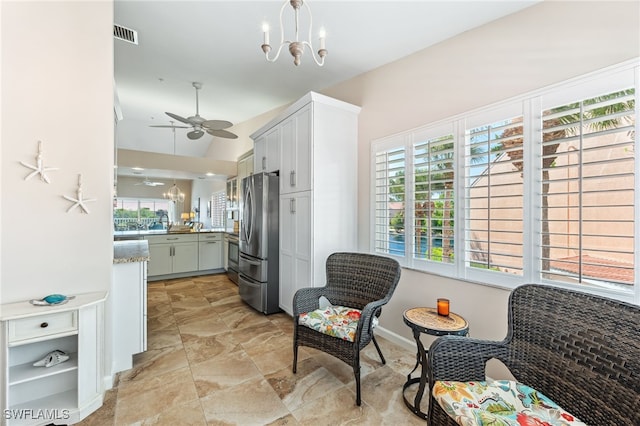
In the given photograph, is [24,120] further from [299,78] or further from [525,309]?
[525,309]

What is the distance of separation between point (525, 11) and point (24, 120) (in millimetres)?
3565

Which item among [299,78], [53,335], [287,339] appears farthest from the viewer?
[299,78]

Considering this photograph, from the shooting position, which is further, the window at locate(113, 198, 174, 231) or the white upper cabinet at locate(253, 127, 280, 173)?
the window at locate(113, 198, 174, 231)

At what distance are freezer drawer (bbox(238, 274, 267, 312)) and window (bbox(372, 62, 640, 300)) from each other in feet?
6.01

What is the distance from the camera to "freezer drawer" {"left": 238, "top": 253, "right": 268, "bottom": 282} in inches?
134

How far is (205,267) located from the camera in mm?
5582

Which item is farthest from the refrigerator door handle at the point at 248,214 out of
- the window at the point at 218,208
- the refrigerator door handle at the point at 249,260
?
the window at the point at 218,208

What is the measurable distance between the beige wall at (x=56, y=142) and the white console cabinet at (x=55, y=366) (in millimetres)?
254

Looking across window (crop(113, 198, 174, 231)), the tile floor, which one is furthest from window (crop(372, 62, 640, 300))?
window (crop(113, 198, 174, 231))

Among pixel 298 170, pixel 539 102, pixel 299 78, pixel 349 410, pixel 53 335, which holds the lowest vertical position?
pixel 349 410

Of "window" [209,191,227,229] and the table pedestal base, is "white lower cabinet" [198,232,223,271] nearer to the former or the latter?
"window" [209,191,227,229]

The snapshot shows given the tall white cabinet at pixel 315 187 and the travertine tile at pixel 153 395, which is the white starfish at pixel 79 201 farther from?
the tall white cabinet at pixel 315 187

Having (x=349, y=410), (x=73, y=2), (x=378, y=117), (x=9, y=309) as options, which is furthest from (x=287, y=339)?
(x=73, y=2)

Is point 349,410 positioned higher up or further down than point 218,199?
further down
